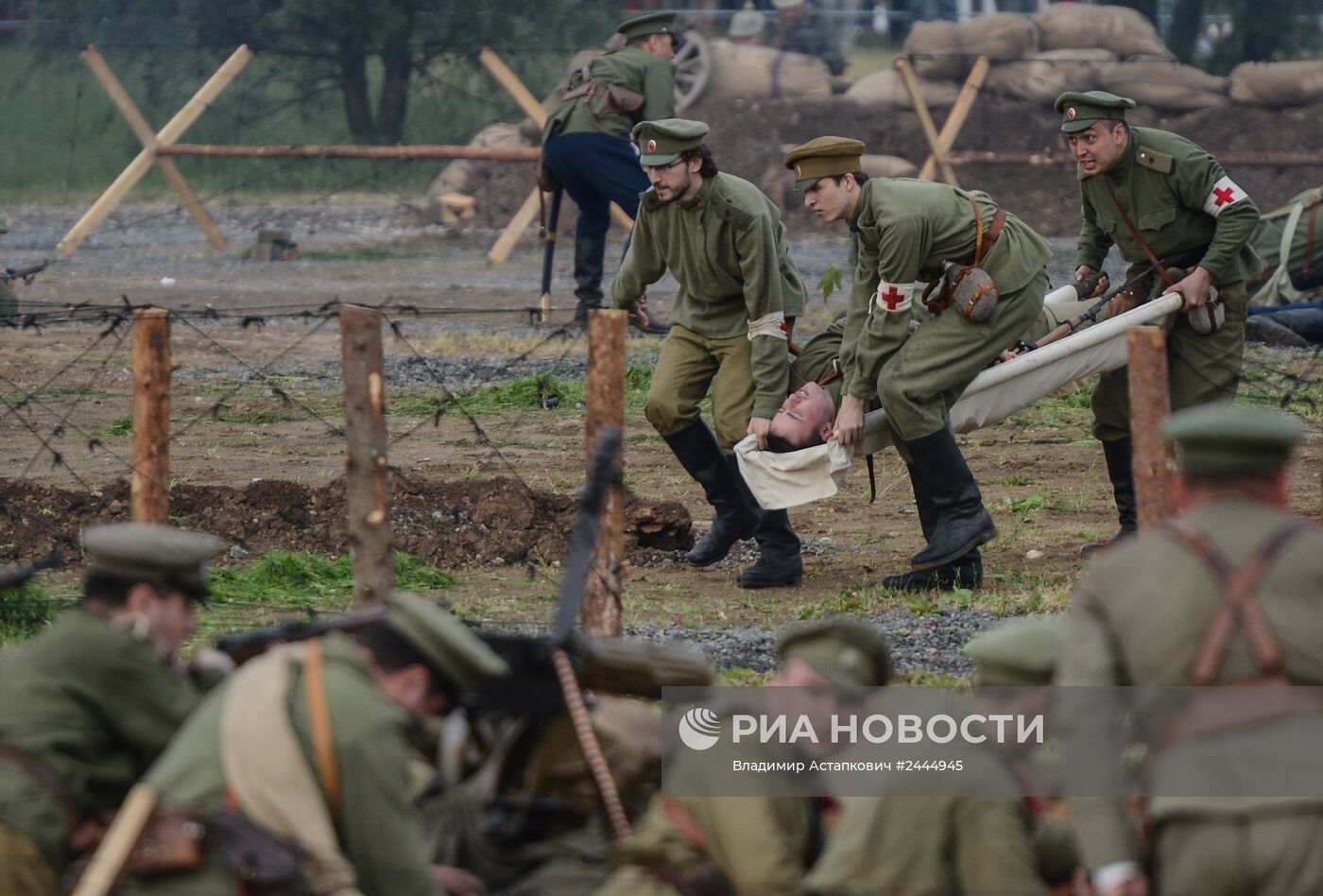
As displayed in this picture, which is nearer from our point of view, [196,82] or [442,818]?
[442,818]

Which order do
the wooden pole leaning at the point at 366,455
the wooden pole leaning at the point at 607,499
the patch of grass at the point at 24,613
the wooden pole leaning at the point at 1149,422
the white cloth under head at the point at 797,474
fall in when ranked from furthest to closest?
the white cloth under head at the point at 797,474, the patch of grass at the point at 24,613, the wooden pole leaning at the point at 607,499, the wooden pole leaning at the point at 1149,422, the wooden pole leaning at the point at 366,455

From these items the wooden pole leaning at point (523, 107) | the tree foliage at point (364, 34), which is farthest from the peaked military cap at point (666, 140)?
the tree foliage at point (364, 34)

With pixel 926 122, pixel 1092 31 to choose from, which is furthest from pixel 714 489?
pixel 1092 31

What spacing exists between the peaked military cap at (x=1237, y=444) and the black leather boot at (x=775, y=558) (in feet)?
16.2

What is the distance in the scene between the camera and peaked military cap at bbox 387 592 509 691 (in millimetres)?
4402

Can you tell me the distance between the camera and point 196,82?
85.2 ft

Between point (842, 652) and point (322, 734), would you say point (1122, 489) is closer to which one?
point (842, 652)

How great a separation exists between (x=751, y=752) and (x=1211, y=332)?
4843 millimetres

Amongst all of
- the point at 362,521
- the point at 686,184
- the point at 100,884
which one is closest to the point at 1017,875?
the point at 100,884

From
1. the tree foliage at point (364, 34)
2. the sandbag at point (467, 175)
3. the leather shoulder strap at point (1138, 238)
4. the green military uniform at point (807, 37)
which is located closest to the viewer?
the leather shoulder strap at point (1138, 238)

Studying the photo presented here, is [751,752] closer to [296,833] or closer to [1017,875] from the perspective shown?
[1017,875]

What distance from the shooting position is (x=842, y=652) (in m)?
4.73

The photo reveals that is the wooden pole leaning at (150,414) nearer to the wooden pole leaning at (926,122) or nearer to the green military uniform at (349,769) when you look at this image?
the green military uniform at (349,769)

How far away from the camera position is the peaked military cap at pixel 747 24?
92.1ft
